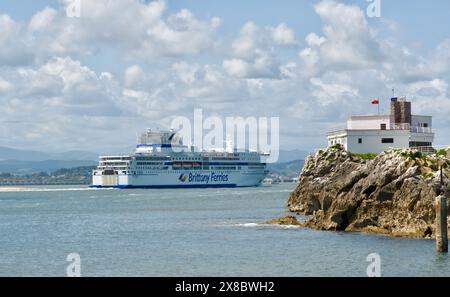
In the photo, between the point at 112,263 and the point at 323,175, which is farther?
the point at 323,175

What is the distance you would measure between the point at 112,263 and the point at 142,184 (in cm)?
13361

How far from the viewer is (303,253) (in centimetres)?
4350

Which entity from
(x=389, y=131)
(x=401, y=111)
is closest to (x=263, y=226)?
(x=389, y=131)

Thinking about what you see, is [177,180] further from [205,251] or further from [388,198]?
[205,251]

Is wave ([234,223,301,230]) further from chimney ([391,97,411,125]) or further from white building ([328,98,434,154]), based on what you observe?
chimney ([391,97,411,125])

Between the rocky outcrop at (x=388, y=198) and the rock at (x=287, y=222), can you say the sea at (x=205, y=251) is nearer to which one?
the rocky outcrop at (x=388, y=198)

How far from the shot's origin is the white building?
78.2 meters

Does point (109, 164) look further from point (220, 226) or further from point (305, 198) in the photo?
point (220, 226)

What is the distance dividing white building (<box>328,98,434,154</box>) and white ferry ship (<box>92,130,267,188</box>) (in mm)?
96603

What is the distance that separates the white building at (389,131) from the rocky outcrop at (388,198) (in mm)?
20280

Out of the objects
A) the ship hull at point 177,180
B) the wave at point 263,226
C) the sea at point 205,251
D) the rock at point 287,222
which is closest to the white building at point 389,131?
the sea at point 205,251

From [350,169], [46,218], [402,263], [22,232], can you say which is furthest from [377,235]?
[46,218]

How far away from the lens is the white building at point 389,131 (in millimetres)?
78250
